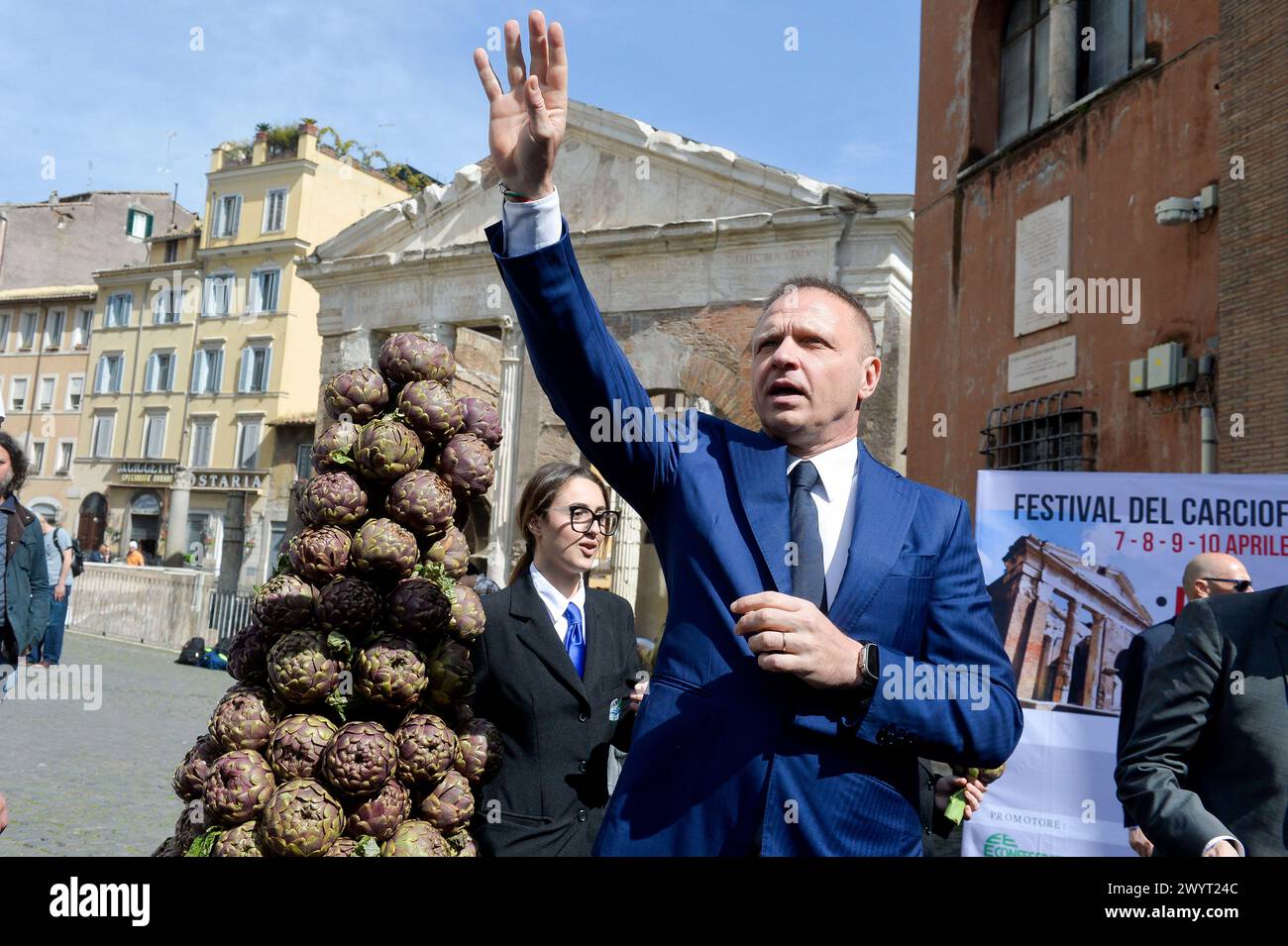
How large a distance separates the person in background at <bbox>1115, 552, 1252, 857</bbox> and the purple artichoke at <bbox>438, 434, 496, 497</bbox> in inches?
127

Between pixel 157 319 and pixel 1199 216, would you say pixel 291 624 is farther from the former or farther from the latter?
pixel 157 319

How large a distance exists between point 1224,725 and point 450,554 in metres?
2.26

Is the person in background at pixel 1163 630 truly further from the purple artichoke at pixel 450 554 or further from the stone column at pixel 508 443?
the stone column at pixel 508 443

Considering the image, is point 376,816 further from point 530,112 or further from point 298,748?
point 530,112

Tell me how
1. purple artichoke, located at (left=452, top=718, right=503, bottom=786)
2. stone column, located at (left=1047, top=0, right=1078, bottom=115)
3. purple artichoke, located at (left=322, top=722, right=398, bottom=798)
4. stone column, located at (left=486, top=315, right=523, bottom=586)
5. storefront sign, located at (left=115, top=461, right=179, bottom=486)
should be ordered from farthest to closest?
1. storefront sign, located at (left=115, top=461, right=179, bottom=486)
2. stone column, located at (left=486, top=315, right=523, bottom=586)
3. stone column, located at (left=1047, top=0, right=1078, bottom=115)
4. purple artichoke, located at (left=452, top=718, right=503, bottom=786)
5. purple artichoke, located at (left=322, top=722, right=398, bottom=798)

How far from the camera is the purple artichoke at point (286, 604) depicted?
114 inches

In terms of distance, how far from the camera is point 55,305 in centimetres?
4766

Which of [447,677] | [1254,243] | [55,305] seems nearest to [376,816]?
[447,677]

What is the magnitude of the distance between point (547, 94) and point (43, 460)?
52953mm

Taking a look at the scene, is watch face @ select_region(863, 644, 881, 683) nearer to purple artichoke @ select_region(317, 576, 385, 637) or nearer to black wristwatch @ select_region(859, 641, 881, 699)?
black wristwatch @ select_region(859, 641, 881, 699)

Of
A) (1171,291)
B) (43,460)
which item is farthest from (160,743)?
(43,460)

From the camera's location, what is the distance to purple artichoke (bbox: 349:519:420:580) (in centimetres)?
287

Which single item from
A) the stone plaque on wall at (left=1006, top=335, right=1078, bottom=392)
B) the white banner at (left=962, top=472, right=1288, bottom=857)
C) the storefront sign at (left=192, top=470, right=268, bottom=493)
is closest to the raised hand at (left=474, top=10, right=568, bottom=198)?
the white banner at (left=962, top=472, right=1288, bottom=857)
